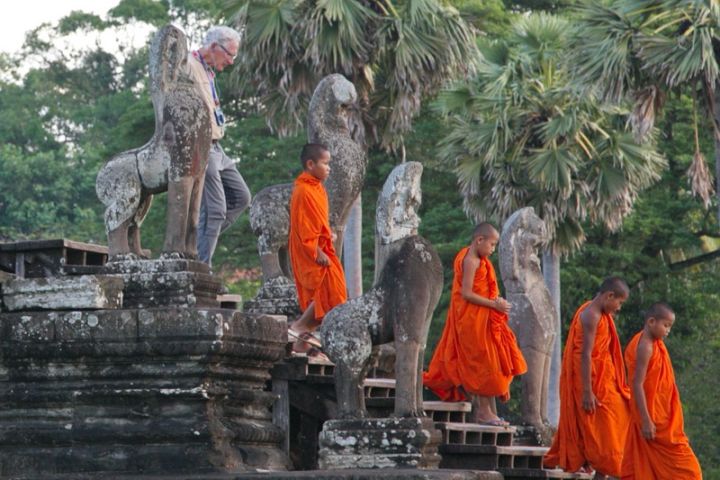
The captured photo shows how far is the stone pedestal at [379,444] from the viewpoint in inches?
387

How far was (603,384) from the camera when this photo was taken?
40.1 feet

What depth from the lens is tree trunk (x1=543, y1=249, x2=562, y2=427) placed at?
71.4ft

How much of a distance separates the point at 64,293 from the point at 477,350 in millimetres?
3352

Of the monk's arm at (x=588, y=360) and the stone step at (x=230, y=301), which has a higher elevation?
the stone step at (x=230, y=301)

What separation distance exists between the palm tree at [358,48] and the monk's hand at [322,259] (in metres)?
9.17

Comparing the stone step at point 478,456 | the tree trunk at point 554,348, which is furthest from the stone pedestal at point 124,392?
the tree trunk at point 554,348

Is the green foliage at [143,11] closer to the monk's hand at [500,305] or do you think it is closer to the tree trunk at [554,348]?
the tree trunk at [554,348]

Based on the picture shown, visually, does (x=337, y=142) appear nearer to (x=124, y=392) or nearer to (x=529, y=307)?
(x=529, y=307)

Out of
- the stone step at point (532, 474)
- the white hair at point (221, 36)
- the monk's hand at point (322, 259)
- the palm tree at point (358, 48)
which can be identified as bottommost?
the stone step at point (532, 474)

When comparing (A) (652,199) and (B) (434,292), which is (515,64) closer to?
(A) (652,199)

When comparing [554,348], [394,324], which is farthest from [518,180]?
[394,324]

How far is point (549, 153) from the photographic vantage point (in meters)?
22.2

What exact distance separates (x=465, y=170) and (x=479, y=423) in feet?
36.8

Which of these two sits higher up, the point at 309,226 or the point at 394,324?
the point at 309,226
